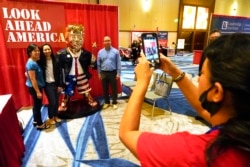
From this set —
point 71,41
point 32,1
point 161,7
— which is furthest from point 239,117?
point 161,7

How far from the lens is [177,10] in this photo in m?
11.9

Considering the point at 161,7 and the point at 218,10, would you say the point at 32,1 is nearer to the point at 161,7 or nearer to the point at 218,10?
the point at 161,7

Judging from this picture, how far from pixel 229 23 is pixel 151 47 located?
266 inches

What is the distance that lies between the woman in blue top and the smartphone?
7.22 ft

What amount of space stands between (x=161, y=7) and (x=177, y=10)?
1.14 meters

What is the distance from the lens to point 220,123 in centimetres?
62

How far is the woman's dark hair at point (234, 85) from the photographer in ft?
1.75

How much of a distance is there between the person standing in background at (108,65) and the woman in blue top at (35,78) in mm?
1258

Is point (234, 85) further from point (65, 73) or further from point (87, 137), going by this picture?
point (65, 73)

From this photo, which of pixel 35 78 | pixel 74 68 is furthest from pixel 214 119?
pixel 74 68

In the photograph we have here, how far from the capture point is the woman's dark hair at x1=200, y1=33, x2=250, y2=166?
0.53 meters

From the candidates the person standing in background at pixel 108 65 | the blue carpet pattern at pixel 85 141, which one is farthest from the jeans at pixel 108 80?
the blue carpet pattern at pixel 85 141

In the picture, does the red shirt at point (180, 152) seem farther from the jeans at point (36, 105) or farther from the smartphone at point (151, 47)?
the jeans at point (36, 105)

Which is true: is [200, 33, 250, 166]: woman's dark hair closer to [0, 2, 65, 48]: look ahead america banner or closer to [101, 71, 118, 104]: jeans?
[101, 71, 118, 104]: jeans
